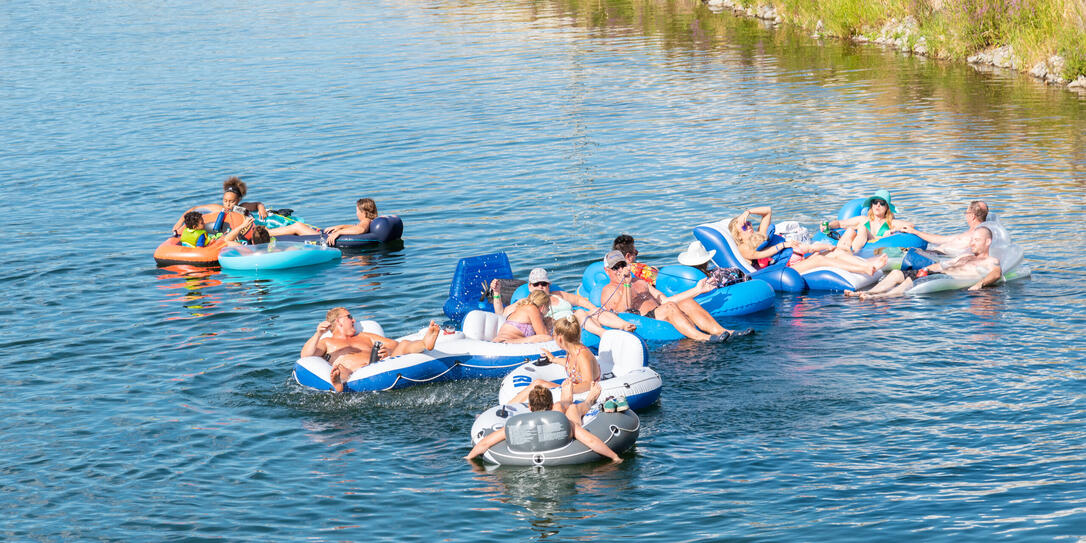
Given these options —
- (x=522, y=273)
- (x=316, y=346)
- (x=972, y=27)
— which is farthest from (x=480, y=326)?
(x=972, y=27)

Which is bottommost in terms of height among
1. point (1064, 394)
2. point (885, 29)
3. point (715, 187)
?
point (1064, 394)

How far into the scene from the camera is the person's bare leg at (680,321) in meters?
14.3

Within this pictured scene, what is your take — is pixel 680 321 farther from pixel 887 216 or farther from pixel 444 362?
pixel 887 216

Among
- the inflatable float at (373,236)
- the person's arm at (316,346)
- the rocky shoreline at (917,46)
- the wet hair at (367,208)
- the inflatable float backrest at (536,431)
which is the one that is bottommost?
the inflatable float backrest at (536,431)

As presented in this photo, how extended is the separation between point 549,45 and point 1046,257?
2491 cm

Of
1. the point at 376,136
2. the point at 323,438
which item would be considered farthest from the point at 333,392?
the point at 376,136

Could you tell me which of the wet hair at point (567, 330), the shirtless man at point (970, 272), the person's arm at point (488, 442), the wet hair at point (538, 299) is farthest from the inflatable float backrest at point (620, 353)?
the shirtless man at point (970, 272)

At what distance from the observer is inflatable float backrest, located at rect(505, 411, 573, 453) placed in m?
10.8

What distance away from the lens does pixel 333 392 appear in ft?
42.7

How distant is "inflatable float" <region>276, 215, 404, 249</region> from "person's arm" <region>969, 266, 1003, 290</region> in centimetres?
915

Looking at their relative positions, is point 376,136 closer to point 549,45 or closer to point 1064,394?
point 549,45

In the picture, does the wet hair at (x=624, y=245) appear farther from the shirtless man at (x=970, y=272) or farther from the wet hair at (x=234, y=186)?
the wet hair at (x=234, y=186)

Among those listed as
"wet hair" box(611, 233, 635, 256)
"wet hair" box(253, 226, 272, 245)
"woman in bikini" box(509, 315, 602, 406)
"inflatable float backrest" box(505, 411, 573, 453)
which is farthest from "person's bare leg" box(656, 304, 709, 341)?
"wet hair" box(253, 226, 272, 245)

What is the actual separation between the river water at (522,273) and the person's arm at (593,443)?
0.21m
